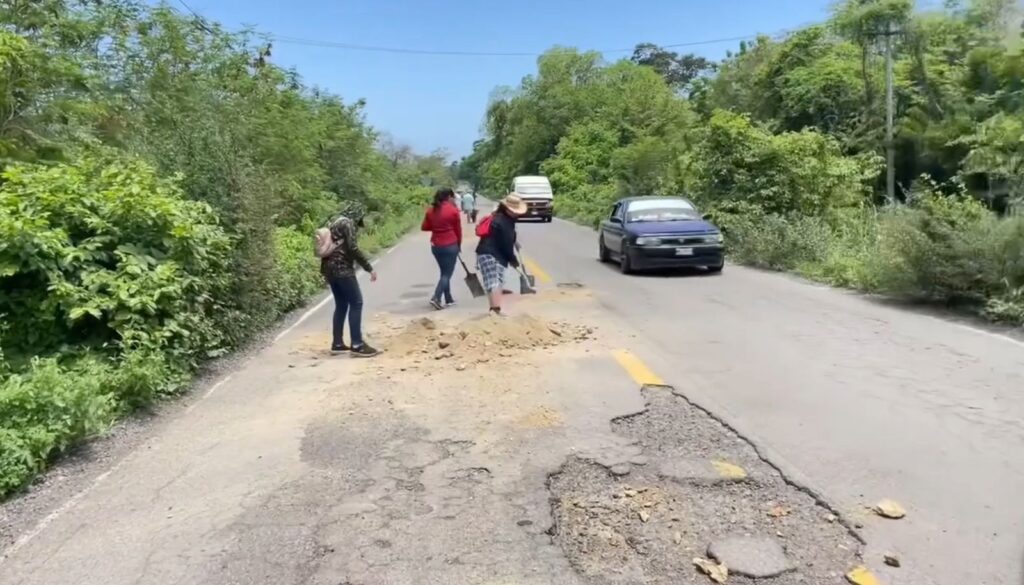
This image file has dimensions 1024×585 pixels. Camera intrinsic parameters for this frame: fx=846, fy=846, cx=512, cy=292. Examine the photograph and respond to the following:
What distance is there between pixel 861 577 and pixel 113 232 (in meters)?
6.72

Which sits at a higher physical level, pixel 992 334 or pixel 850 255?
pixel 850 255

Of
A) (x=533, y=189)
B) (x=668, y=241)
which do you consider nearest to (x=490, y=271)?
(x=668, y=241)

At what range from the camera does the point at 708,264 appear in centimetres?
1591

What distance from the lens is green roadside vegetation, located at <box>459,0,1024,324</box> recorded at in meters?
11.1

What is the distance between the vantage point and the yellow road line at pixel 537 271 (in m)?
15.7

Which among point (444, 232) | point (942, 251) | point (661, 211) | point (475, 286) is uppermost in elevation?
point (444, 232)

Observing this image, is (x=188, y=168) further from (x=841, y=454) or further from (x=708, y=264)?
(x=708, y=264)

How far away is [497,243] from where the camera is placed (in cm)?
1079

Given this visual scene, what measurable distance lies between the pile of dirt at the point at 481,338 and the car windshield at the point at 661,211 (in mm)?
7583

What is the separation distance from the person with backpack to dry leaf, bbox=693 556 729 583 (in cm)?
704

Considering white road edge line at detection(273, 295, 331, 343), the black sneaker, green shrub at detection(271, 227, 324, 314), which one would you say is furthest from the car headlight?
the black sneaker

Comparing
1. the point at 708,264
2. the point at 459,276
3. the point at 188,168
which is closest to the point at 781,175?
the point at 708,264

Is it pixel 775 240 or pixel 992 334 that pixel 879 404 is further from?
pixel 775 240

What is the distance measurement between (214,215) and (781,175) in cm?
1504
